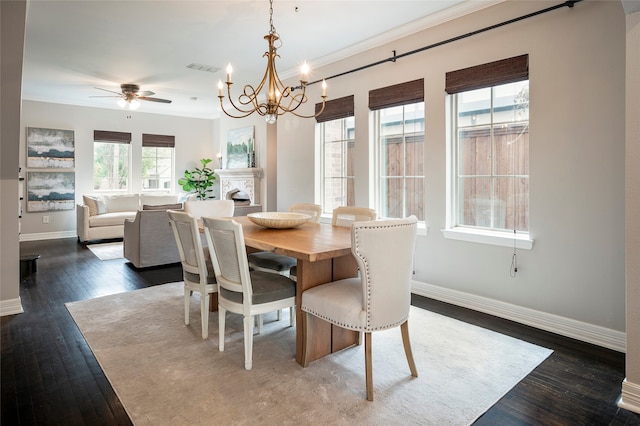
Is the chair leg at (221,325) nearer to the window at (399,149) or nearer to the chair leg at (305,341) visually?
the chair leg at (305,341)

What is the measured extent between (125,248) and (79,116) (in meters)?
3.86

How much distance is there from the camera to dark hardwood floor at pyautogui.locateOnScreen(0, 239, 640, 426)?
1855 mm

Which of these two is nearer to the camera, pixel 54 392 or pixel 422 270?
pixel 54 392

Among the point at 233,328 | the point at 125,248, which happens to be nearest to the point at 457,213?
the point at 233,328

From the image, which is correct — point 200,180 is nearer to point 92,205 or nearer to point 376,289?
point 92,205

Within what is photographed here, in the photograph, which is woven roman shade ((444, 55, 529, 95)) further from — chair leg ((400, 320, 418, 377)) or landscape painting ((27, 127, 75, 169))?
landscape painting ((27, 127, 75, 169))

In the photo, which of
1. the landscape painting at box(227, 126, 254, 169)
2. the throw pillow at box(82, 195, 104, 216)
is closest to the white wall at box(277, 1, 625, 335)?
the landscape painting at box(227, 126, 254, 169)

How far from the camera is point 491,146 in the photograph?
11.0 ft

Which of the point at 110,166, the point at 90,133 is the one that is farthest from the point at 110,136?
the point at 110,166

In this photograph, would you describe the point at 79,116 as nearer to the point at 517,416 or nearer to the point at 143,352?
the point at 143,352

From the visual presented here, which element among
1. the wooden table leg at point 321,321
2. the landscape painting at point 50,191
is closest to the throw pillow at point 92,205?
the landscape painting at point 50,191

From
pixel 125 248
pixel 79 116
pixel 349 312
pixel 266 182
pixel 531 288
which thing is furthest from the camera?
pixel 79 116

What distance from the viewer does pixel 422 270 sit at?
386cm

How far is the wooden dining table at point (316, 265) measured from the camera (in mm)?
2189
